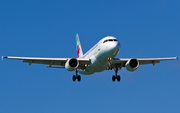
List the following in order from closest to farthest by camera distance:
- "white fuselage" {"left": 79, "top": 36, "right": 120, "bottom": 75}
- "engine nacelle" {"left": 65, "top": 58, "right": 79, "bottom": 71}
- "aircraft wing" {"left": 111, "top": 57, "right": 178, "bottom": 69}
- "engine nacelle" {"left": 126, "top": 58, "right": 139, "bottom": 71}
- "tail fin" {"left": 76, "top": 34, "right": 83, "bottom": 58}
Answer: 1. "white fuselage" {"left": 79, "top": 36, "right": 120, "bottom": 75}
2. "engine nacelle" {"left": 65, "top": 58, "right": 79, "bottom": 71}
3. "engine nacelle" {"left": 126, "top": 58, "right": 139, "bottom": 71}
4. "aircraft wing" {"left": 111, "top": 57, "right": 178, "bottom": 69}
5. "tail fin" {"left": 76, "top": 34, "right": 83, "bottom": 58}

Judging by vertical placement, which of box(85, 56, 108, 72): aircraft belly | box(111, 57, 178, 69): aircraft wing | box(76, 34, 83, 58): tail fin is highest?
box(76, 34, 83, 58): tail fin

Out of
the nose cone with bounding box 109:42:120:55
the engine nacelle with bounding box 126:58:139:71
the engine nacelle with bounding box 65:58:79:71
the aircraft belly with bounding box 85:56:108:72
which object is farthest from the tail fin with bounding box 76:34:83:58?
the nose cone with bounding box 109:42:120:55

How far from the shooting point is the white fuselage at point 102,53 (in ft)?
121

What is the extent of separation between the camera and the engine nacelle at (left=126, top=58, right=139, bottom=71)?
4112 centimetres

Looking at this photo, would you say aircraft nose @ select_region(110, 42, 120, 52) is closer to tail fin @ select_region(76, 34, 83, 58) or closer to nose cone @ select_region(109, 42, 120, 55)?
nose cone @ select_region(109, 42, 120, 55)

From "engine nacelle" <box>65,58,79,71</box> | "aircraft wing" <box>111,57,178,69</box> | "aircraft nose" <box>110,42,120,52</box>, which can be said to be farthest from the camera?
"aircraft wing" <box>111,57,178,69</box>

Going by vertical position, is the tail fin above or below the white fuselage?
above

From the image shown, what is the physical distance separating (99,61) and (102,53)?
5.79 feet

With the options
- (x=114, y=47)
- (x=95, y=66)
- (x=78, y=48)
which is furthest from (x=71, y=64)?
(x=78, y=48)

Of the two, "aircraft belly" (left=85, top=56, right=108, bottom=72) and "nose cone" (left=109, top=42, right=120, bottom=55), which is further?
"aircraft belly" (left=85, top=56, right=108, bottom=72)

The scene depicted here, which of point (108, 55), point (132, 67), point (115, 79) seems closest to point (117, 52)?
point (108, 55)

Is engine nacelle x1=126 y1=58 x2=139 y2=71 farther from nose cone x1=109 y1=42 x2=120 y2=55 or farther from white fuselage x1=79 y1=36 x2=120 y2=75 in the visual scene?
nose cone x1=109 y1=42 x2=120 y2=55

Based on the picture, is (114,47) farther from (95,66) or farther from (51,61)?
(51,61)

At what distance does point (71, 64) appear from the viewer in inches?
1608
